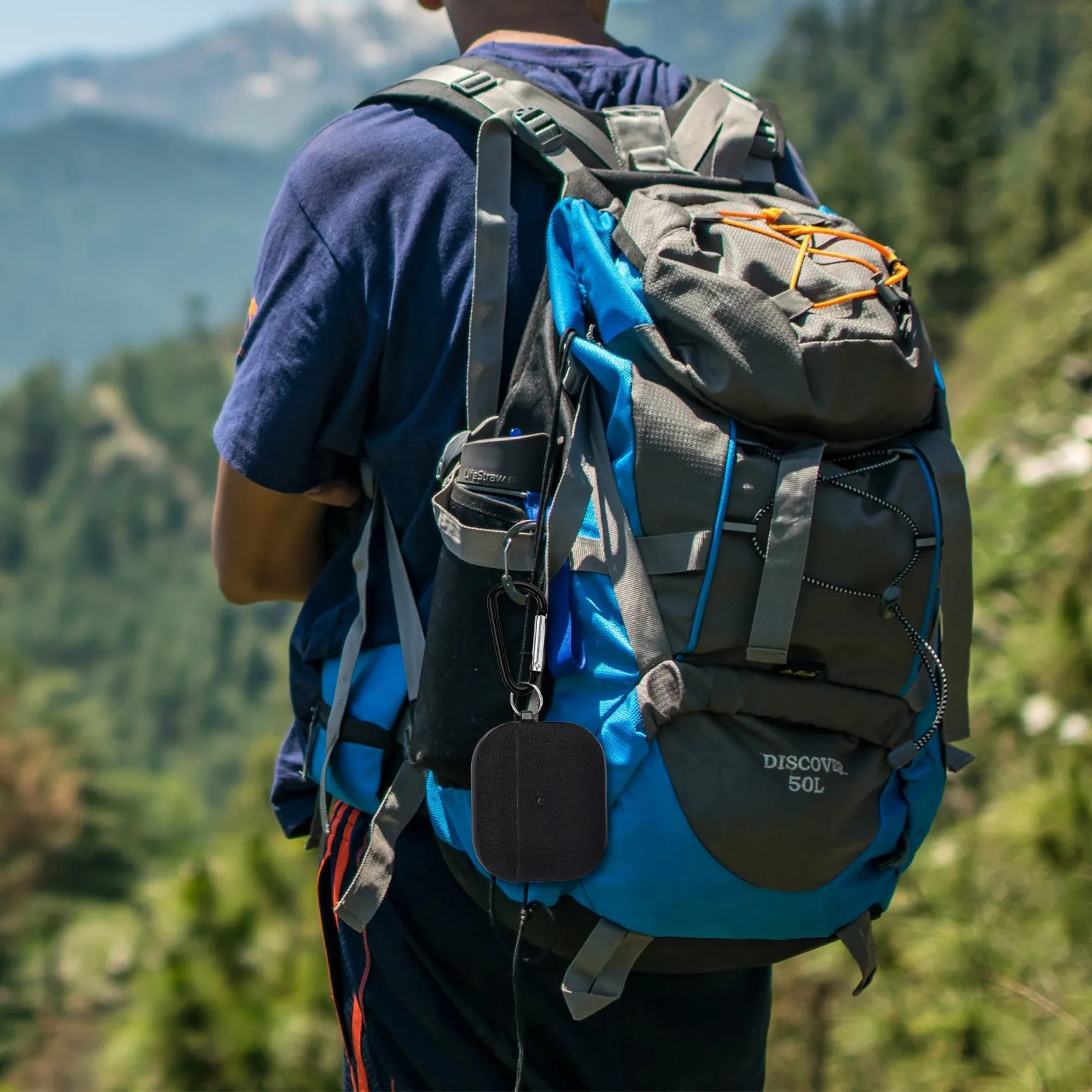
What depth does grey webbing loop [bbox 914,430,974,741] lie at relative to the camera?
1110 millimetres

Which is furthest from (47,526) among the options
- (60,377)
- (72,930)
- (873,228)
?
(873,228)

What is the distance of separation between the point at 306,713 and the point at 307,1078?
3.66m

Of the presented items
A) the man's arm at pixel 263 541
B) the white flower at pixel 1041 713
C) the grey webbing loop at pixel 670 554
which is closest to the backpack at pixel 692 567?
the grey webbing loop at pixel 670 554

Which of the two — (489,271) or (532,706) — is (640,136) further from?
(532,706)

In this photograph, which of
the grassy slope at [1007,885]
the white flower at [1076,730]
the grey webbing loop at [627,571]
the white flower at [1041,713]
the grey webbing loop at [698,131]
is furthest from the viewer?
the white flower at [1041,713]

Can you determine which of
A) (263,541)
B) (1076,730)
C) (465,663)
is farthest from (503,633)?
(1076,730)

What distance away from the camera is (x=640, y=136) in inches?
47.9

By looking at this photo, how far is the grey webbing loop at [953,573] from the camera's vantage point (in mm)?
1110

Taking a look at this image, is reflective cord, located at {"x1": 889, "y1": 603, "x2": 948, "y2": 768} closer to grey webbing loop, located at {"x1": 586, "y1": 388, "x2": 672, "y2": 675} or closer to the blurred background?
grey webbing loop, located at {"x1": 586, "y1": 388, "x2": 672, "y2": 675}

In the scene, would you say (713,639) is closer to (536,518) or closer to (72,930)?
(536,518)

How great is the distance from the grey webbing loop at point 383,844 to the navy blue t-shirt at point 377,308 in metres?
0.14

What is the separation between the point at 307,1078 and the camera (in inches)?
175

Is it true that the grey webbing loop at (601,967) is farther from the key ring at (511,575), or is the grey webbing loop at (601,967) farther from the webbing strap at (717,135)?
the webbing strap at (717,135)

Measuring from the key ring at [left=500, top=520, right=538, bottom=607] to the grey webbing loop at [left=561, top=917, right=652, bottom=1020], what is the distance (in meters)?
0.29
